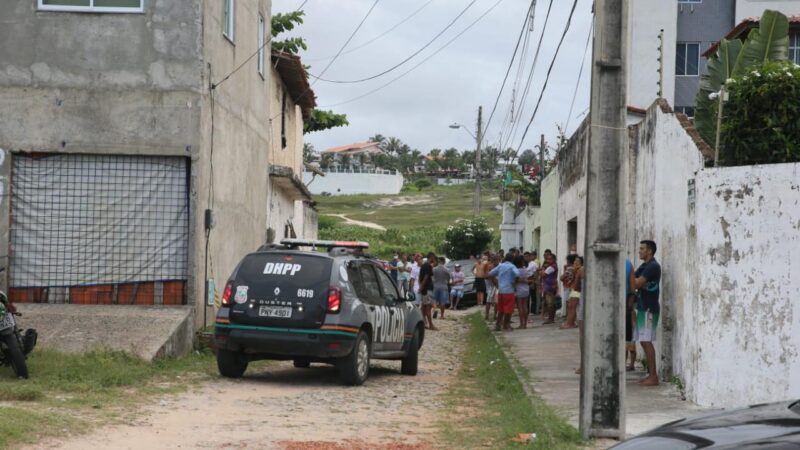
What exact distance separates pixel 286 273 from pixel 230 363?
140 centimetres

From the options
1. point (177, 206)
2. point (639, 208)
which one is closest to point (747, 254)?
point (639, 208)

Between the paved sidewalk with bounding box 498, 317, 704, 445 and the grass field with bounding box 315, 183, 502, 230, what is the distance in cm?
6582

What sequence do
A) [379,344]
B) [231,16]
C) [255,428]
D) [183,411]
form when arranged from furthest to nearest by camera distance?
[231,16] < [379,344] < [183,411] < [255,428]

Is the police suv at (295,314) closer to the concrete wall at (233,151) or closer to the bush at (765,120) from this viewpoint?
the concrete wall at (233,151)

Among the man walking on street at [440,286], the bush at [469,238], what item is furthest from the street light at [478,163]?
the man walking on street at [440,286]

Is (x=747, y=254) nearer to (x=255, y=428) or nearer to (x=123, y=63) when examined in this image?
(x=255, y=428)

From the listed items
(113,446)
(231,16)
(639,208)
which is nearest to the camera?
(113,446)

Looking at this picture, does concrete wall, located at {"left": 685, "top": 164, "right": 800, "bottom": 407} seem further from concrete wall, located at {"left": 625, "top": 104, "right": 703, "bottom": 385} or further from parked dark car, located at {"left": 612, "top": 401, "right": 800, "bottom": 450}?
parked dark car, located at {"left": 612, "top": 401, "right": 800, "bottom": 450}

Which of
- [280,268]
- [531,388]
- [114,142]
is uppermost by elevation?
[114,142]

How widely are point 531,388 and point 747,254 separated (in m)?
3.47

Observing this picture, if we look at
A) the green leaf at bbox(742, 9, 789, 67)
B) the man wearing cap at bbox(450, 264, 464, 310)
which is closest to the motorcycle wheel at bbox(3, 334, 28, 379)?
the green leaf at bbox(742, 9, 789, 67)

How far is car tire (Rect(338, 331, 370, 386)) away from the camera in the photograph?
13.6 m

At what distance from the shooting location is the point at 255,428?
9898mm

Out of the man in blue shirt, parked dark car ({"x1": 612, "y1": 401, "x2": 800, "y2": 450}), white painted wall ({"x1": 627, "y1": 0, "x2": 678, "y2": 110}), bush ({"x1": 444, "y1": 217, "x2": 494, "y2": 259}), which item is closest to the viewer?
parked dark car ({"x1": 612, "y1": 401, "x2": 800, "y2": 450})
